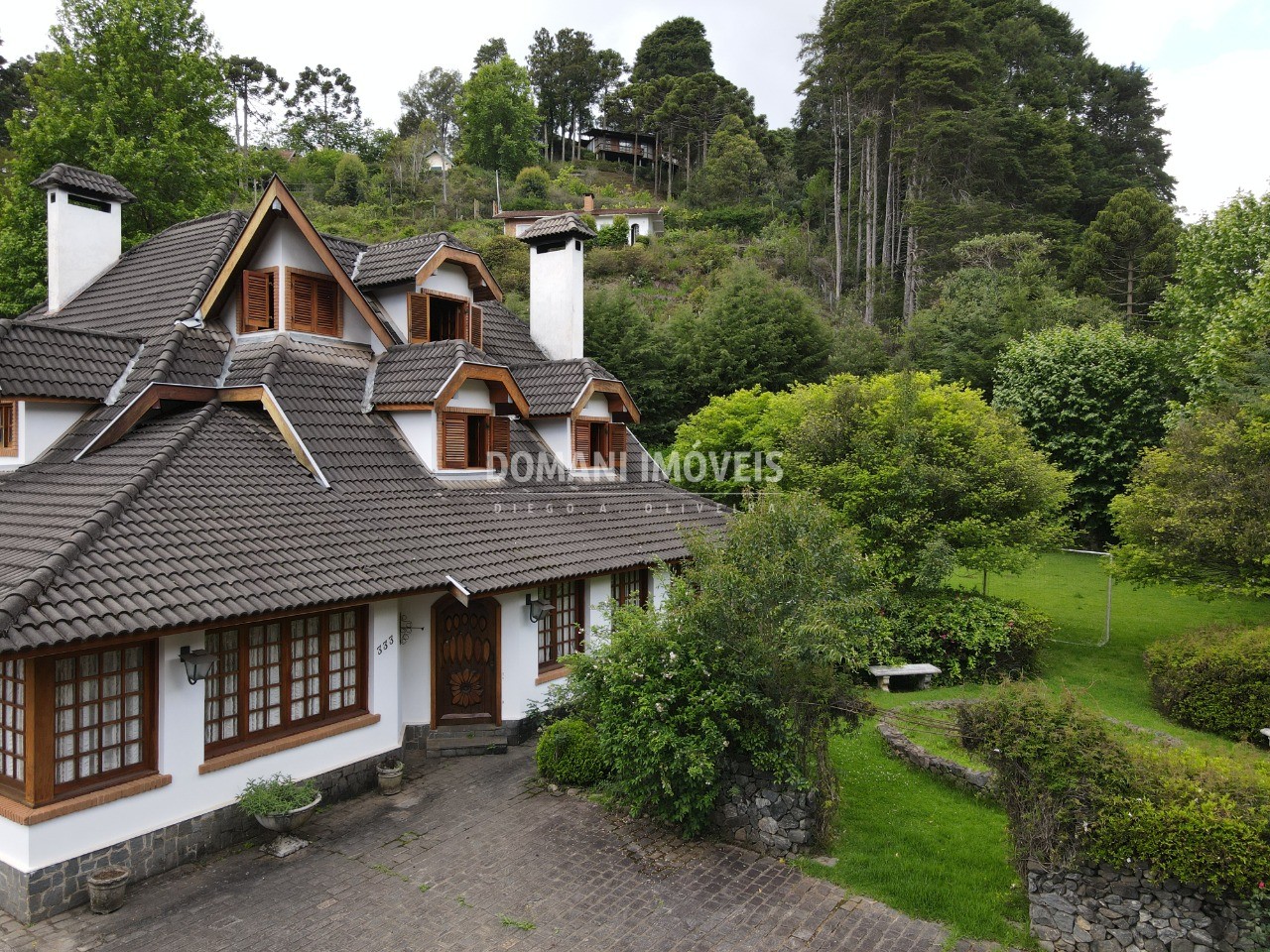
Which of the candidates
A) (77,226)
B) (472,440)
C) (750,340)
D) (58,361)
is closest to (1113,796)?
(472,440)

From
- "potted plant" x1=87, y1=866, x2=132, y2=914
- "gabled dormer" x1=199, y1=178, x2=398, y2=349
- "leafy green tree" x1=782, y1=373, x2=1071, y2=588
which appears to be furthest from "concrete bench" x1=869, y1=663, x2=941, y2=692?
"potted plant" x1=87, y1=866, x2=132, y2=914

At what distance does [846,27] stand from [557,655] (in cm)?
4494

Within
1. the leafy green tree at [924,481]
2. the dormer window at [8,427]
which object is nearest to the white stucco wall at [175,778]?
the dormer window at [8,427]

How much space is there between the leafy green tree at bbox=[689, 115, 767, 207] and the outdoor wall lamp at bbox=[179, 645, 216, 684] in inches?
2247

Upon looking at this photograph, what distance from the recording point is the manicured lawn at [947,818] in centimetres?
Answer: 812

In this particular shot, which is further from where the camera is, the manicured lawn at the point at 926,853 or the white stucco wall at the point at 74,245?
the white stucco wall at the point at 74,245

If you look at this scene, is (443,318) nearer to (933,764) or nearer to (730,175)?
(933,764)

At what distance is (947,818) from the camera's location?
10.2m

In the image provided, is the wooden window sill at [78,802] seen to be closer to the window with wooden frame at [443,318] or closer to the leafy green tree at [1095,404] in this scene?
the window with wooden frame at [443,318]

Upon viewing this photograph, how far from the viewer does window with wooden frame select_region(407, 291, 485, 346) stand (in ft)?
51.4

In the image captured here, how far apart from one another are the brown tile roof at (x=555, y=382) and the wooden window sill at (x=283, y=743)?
778 centimetres

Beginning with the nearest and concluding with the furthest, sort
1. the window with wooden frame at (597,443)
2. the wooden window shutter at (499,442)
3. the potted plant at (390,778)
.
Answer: the potted plant at (390,778)
the wooden window shutter at (499,442)
the window with wooden frame at (597,443)

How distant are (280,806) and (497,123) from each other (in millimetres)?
66795

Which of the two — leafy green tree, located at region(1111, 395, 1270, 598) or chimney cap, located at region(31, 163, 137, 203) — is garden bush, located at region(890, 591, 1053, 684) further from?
chimney cap, located at region(31, 163, 137, 203)
